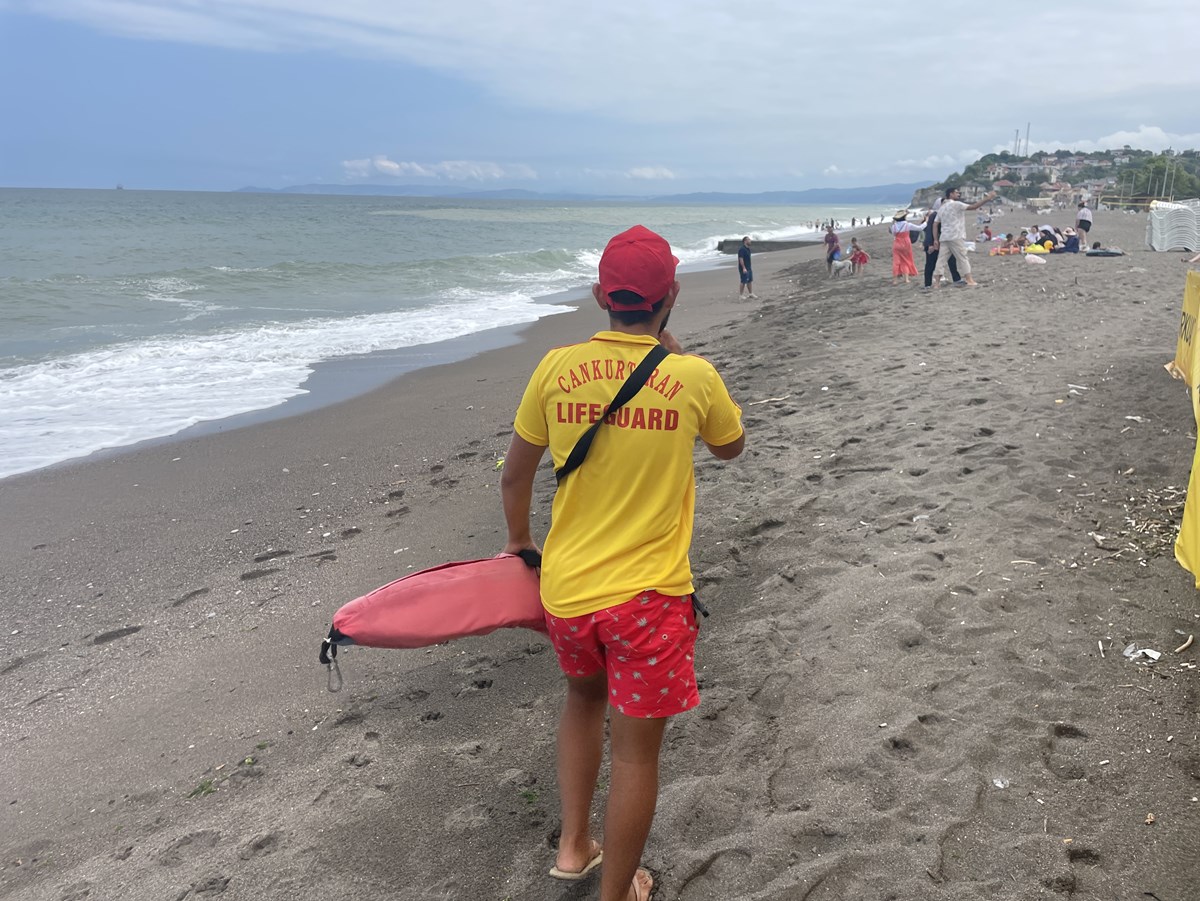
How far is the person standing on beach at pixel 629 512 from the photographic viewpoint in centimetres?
195

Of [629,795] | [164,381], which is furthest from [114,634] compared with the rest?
[164,381]

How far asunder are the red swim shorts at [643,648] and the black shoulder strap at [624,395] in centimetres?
36

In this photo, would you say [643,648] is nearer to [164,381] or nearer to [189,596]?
[189,596]

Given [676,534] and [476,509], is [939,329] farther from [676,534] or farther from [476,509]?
[676,534]

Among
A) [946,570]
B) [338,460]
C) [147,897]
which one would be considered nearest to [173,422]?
[338,460]

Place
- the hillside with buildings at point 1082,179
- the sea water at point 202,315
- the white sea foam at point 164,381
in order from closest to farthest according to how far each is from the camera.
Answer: the white sea foam at point 164,381 → the sea water at point 202,315 → the hillside with buildings at point 1082,179

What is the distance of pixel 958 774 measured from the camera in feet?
8.56

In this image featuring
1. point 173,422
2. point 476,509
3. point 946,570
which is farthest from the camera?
point 173,422

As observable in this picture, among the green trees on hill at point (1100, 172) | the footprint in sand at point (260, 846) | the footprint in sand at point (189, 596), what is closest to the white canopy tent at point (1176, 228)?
the footprint in sand at point (189, 596)

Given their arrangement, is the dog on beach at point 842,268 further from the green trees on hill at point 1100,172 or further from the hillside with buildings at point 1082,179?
the green trees on hill at point 1100,172

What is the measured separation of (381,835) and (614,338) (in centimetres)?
181

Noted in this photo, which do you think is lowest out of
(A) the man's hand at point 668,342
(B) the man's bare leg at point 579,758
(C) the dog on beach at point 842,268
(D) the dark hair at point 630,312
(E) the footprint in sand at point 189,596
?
(E) the footprint in sand at point 189,596

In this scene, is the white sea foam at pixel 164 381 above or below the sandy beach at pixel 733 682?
above

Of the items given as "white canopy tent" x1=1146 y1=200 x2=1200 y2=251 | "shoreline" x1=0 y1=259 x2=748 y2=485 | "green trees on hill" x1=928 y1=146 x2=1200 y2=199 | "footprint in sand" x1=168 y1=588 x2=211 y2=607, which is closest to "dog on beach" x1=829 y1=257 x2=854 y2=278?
"shoreline" x1=0 y1=259 x2=748 y2=485
